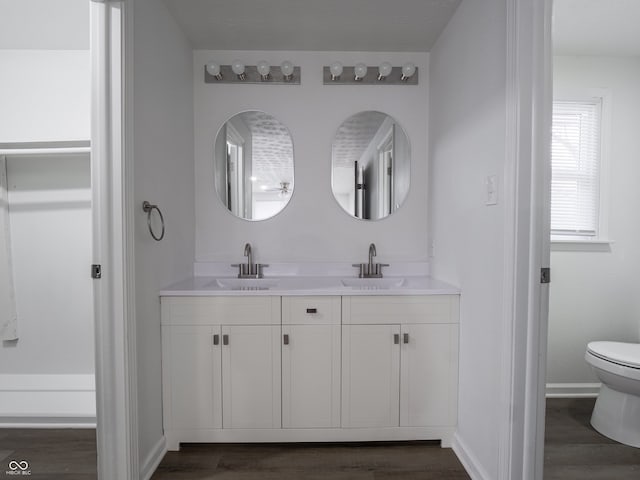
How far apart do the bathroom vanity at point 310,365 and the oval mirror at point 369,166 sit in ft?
2.50

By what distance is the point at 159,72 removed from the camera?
1.73 meters

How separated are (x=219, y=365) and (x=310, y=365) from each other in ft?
1.58

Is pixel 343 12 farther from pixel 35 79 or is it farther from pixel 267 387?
pixel 267 387

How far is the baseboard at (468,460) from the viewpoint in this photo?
149 cm

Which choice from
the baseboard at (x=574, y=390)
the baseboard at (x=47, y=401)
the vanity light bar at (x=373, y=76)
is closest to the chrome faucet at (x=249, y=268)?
the baseboard at (x=47, y=401)

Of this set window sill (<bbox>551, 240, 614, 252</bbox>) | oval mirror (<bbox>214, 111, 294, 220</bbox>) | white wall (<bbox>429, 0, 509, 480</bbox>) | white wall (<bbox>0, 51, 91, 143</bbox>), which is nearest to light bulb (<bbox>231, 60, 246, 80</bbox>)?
oval mirror (<bbox>214, 111, 294, 220</bbox>)

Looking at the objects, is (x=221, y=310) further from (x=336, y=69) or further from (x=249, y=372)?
(x=336, y=69)

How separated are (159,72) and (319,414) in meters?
2.00

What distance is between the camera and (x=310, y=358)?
1.76 metres

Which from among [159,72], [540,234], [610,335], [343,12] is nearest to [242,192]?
[159,72]

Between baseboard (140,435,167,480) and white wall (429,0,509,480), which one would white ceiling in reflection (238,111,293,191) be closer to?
white wall (429,0,509,480)

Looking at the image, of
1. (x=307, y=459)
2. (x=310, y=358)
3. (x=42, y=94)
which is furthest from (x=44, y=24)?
(x=307, y=459)

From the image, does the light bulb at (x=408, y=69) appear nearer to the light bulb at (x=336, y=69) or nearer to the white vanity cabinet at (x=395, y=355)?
the light bulb at (x=336, y=69)

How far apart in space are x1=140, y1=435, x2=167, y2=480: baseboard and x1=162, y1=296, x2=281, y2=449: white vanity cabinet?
5 cm
